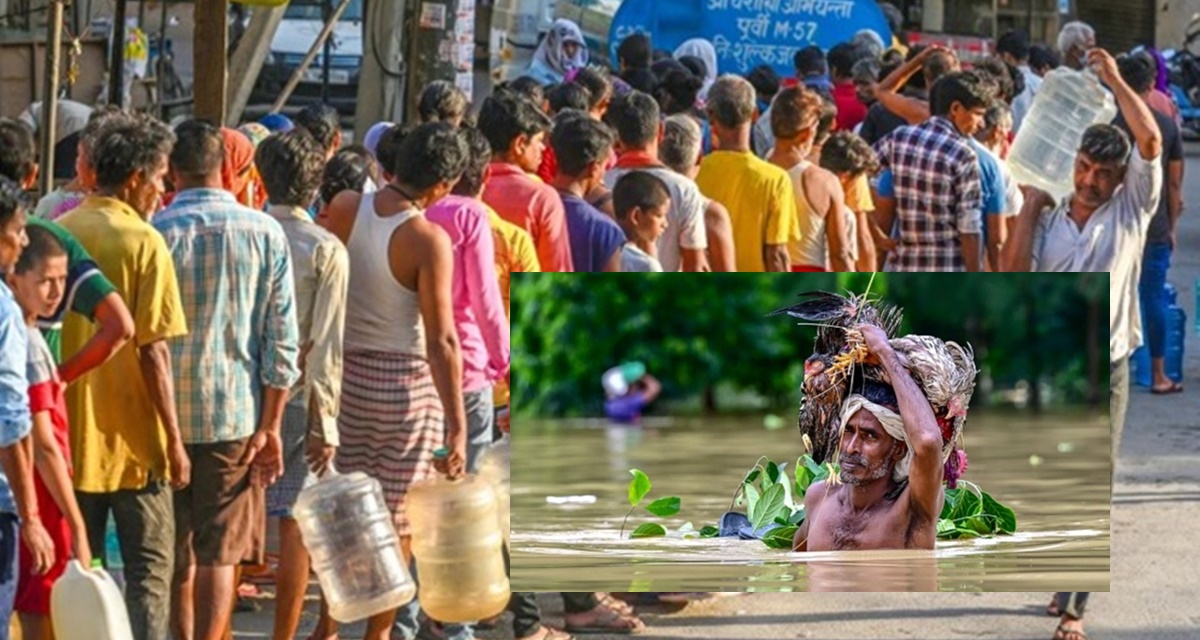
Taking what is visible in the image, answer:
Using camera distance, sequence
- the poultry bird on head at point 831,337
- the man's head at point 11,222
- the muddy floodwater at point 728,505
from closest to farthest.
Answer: the muddy floodwater at point 728,505 → the poultry bird on head at point 831,337 → the man's head at point 11,222

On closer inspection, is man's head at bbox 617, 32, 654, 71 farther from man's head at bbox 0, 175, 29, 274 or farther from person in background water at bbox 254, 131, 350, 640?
man's head at bbox 0, 175, 29, 274

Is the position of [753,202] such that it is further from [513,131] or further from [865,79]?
[865,79]

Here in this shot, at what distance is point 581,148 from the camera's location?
8.37 m

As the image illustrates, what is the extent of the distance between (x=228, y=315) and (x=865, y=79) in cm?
852

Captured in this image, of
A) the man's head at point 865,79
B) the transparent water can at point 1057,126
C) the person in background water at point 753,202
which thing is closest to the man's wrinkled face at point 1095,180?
the person in background water at point 753,202

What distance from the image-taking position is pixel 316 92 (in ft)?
94.1

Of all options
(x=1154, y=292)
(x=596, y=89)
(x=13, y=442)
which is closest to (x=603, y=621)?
(x=13, y=442)

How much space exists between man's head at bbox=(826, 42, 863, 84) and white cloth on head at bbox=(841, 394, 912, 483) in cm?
1085

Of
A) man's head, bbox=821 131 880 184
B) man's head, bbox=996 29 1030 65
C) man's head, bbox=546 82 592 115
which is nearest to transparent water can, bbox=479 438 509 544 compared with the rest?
man's head, bbox=821 131 880 184

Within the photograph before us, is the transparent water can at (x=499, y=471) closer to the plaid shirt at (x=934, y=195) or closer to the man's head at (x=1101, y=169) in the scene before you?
the man's head at (x=1101, y=169)

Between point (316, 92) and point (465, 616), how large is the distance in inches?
870

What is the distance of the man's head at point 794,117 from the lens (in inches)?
395

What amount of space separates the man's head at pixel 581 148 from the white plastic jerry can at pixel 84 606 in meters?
2.88

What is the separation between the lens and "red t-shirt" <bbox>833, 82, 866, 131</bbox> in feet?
48.8
